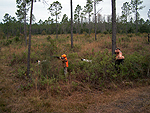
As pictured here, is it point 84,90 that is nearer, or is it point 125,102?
point 125,102

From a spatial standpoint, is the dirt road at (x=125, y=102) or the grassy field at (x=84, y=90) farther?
the grassy field at (x=84, y=90)

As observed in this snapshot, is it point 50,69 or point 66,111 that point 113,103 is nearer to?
point 66,111

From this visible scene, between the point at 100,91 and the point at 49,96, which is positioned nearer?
the point at 49,96

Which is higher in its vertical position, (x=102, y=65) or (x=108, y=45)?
(x=108, y=45)

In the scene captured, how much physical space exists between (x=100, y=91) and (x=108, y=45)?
8.19 metres

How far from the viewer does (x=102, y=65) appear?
4.83m

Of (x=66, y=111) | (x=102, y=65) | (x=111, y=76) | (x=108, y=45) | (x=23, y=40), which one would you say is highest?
(x=23, y=40)

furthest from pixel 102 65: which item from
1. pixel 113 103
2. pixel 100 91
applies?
pixel 113 103

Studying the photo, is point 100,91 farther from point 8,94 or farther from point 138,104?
point 8,94

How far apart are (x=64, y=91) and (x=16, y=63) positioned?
213 inches

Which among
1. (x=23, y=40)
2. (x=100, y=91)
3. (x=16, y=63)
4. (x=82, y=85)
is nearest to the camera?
(x=100, y=91)

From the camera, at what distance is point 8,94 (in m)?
4.09

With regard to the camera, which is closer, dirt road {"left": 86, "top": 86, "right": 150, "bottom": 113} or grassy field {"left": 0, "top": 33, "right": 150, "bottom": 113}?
dirt road {"left": 86, "top": 86, "right": 150, "bottom": 113}

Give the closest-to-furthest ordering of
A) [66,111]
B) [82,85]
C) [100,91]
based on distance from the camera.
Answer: [66,111] < [100,91] < [82,85]
